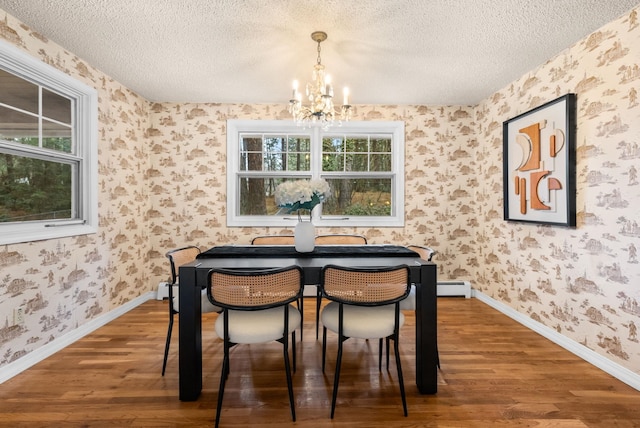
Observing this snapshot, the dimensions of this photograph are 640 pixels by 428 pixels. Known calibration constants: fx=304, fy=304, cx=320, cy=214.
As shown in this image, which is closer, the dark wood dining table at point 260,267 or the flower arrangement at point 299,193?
the dark wood dining table at point 260,267

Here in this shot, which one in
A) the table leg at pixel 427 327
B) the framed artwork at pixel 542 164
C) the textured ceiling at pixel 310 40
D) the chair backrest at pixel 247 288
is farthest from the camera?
the framed artwork at pixel 542 164

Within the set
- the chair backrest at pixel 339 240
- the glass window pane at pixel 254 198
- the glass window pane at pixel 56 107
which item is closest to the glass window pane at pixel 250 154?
the glass window pane at pixel 254 198

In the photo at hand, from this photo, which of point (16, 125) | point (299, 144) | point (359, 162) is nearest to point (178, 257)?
point (16, 125)

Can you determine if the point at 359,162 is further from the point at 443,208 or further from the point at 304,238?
the point at 304,238

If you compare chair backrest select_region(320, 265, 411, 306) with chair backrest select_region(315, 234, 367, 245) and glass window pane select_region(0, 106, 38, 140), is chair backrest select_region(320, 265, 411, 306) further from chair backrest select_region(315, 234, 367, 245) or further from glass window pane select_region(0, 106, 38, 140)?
glass window pane select_region(0, 106, 38, 140)

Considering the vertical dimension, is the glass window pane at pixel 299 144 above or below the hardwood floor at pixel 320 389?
above

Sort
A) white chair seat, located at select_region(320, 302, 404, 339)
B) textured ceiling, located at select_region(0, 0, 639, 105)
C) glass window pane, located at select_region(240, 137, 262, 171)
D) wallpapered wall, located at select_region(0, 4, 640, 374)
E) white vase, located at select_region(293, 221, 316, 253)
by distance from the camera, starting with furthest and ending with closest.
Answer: glass window pane, located at select_region(240, 137, 262, 171) < white vase, located at select_region(293, 221, 316, 253) < wallpapered wall, located at select_region(0, 4, 640, 374) < textured ceiling, located at select_region(0, 0, 639, 105) < white chair seat, located at select_region(320, 302, 404, 339)

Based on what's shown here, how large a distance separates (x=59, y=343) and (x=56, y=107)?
2.02m

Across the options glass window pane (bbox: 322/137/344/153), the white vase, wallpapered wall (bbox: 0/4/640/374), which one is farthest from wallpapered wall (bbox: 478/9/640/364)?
the white vase

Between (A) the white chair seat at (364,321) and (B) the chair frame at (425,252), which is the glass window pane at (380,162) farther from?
(A) the white chair seat at (364,321)

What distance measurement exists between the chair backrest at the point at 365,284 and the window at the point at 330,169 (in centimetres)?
228

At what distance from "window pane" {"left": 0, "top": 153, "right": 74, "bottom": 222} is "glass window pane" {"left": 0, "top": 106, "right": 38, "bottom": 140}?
0.15 meters

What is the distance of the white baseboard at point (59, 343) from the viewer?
212 centimetres

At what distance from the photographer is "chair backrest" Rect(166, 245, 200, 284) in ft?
7.10
